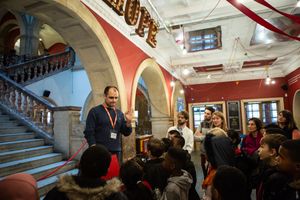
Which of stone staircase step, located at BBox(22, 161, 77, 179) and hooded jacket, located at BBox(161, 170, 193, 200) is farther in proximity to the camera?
stone staircase step, located at BBox(22, 161, 77, 179)

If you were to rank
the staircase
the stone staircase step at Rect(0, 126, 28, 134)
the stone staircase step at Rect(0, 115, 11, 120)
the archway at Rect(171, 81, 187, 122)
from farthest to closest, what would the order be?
the archway at Rect(171, 81, 187, 122) < the stone staircase step at Rect(0, 115, 11, 120) < the stone staircase step at Rect(0, 126, 28, 134) < the staircase

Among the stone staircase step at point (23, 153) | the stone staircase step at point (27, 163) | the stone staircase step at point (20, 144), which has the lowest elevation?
the stone staircase step at point (27, 163)

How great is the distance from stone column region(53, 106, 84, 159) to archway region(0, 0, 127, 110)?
2.93 ft

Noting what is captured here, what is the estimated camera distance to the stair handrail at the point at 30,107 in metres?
4.89

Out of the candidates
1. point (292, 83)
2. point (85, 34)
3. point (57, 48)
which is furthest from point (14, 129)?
point (292, 83)

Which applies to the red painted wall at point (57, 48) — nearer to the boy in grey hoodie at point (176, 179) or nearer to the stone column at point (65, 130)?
the stone column at point (65, 130)

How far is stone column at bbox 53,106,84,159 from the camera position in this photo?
4410 millimetres

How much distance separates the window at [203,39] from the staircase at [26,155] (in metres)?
4.25

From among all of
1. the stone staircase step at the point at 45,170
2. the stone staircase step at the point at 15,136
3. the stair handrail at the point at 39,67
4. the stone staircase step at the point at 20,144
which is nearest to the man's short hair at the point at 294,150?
the stone staircase step at the point at 45,170

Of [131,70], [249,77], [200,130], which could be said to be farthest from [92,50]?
[249,77]

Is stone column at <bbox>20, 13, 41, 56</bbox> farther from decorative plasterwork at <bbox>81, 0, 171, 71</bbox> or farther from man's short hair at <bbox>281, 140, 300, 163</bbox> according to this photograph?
man's short hair at <bbox>281, 140, 300, 163</bbox>

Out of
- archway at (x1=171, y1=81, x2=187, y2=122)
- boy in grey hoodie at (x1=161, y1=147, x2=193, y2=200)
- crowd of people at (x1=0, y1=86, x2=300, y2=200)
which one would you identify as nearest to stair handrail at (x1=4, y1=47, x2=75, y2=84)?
archway at (x1=171, y1=81, x2=187, y2=122)

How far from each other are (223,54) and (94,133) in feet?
17.9

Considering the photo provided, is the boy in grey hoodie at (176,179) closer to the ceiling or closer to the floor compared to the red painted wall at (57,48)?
closer to the floor
